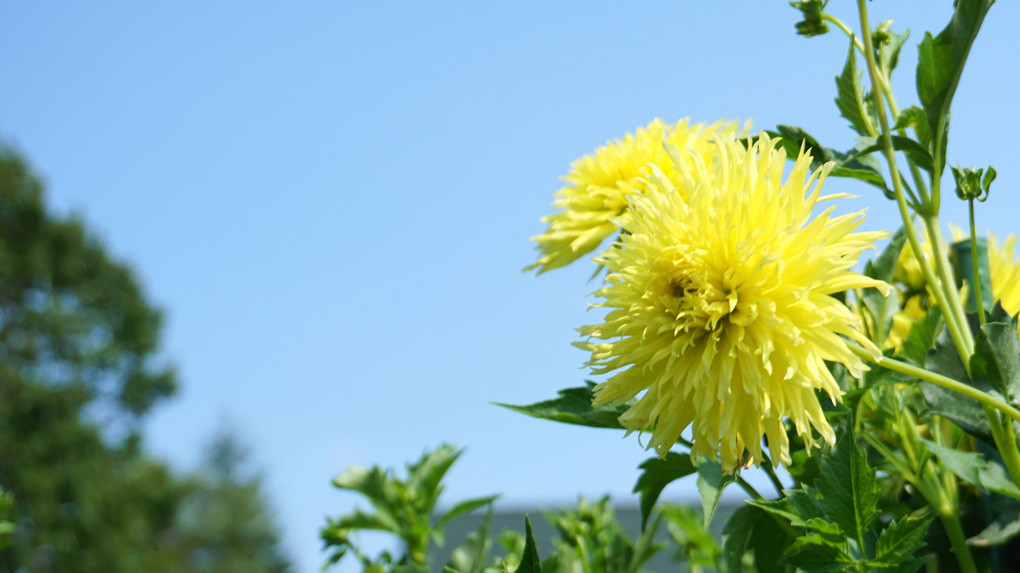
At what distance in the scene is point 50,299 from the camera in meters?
14.1

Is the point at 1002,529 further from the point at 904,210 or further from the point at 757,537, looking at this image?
the point at 904,210

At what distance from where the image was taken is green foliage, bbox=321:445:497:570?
1143 millimetres

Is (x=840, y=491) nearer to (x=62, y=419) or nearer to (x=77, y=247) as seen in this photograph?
(x=62, y=419)

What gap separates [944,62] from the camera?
710 millimetres

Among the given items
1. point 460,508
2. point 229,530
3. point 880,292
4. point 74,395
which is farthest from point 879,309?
point 229,530

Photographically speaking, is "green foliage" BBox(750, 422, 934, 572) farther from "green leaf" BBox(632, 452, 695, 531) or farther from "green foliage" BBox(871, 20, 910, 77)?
"green foliage" BBox(871, 20, 910, 77)

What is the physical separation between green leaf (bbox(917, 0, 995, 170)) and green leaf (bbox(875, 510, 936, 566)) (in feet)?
0.95

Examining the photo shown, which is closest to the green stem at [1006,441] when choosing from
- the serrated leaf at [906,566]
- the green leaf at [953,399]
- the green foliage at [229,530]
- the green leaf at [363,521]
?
the green leaf at [953,399]

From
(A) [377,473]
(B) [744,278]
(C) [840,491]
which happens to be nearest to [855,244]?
(B) [744,278]

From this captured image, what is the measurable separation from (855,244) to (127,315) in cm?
1533

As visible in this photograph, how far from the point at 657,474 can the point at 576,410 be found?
4.0 inches

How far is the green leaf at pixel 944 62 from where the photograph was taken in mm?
698

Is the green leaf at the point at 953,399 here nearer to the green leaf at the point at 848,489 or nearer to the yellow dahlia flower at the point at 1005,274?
the green leaf at the point at 848,489

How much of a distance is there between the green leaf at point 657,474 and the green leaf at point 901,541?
0.58 ft
